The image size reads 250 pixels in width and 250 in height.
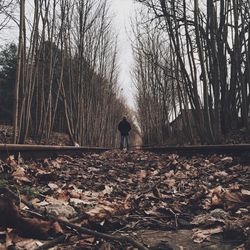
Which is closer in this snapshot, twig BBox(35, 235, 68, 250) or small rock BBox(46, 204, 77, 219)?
twig BBox(35, 235, 68, 250)

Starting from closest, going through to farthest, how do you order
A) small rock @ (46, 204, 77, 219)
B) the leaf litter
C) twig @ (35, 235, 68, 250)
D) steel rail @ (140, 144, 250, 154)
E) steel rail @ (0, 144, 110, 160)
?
1. twig @ (35, 235, 68, 250)
2. the leaf litter
3. small rock @ (46, 204, 77, 219)
4. steel rail @ (0, 144, 110, 160)
5. steel rail @ (140, 144, 250, 154)

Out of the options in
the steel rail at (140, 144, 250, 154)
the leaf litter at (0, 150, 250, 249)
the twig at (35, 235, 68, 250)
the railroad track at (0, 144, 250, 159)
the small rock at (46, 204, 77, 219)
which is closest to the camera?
the twig at (35, 235, 68, 250)

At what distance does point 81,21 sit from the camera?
18922mm

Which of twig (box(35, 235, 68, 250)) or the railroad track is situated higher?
the railroad track

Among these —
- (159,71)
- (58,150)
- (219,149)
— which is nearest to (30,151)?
Result: (58,150)

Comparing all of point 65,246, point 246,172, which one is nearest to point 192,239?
point 65,246

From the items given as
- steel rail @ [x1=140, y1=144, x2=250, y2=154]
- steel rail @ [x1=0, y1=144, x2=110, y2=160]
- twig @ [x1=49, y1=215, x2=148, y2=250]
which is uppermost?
steel rail @ [x1=140, y1=144, x2=250, y2=154]

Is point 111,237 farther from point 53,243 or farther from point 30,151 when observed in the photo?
point 30,151

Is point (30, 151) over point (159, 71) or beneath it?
beneath

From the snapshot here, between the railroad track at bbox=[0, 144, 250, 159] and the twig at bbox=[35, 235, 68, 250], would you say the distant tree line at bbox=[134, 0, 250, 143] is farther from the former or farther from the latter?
the twig at bbox=[35, 235, 68, 250]

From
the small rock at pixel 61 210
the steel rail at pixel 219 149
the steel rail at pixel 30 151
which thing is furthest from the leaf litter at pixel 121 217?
the steel rail at pixel 219 149

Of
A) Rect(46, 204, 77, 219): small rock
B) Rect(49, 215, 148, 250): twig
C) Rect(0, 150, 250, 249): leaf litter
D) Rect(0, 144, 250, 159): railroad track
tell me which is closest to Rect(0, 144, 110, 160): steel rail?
Rect(0, 144, 250, 159): railroad track

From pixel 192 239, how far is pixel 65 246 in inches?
25.9

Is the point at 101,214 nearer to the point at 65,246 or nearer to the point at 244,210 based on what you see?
the point at 65,246
